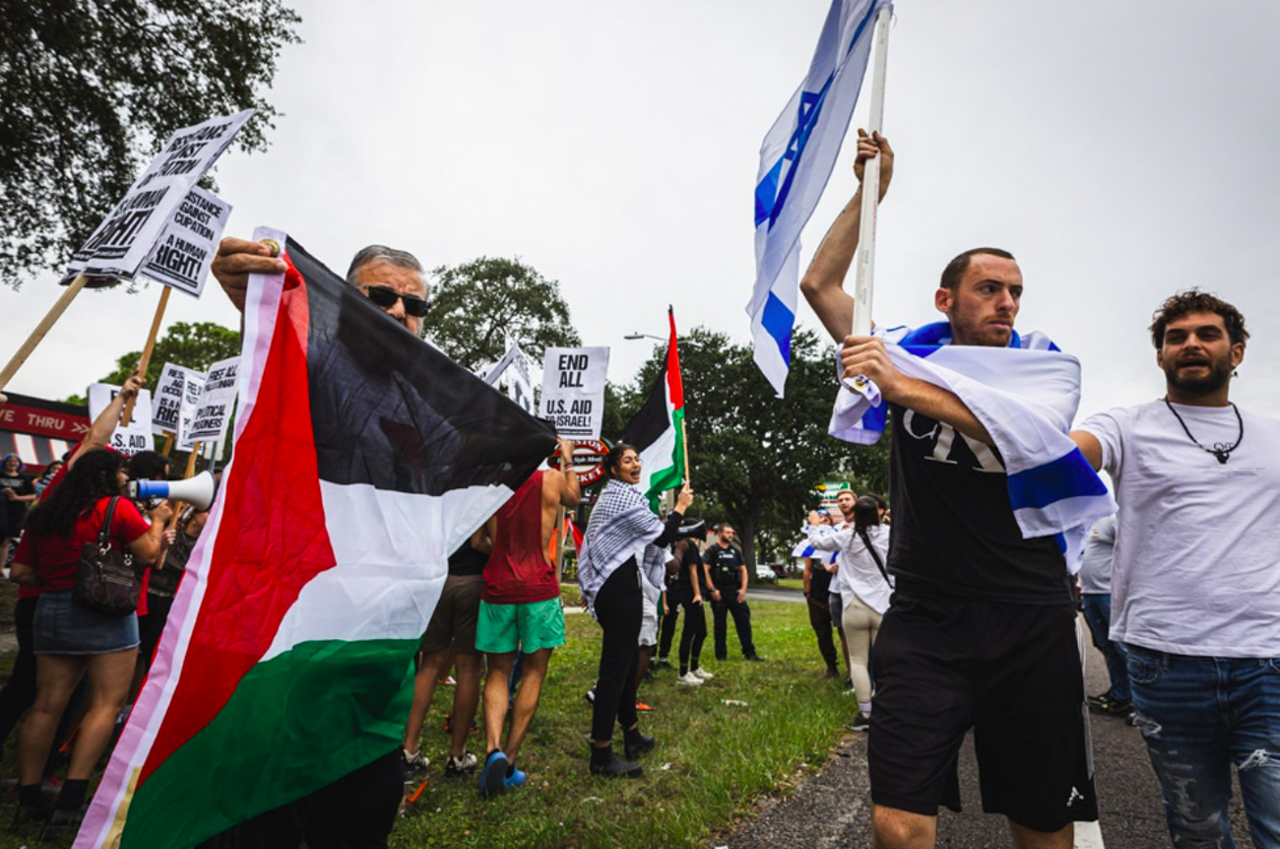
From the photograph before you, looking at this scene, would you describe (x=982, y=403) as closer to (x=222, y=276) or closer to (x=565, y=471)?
(x=222, y=276)

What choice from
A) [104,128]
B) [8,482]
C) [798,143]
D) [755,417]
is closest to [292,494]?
[798,143]

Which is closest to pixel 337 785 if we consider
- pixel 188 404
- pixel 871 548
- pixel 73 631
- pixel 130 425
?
pixel 73 631

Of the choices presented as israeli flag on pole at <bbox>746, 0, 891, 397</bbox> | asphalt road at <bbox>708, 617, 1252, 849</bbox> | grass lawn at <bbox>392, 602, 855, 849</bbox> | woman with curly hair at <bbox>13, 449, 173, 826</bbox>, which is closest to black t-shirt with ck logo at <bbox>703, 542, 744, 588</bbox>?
grass lawn at <bbox>392, 602, 855, 849</bbox>

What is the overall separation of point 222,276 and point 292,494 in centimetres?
62

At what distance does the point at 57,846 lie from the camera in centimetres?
355

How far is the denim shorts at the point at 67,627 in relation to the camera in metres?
3.91

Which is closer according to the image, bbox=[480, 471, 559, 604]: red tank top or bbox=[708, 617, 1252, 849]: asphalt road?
bbox=[708, 617, 1252, 849]: asphalt road

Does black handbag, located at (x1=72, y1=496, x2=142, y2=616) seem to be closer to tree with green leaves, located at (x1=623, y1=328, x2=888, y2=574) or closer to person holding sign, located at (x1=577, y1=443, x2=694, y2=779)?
person holding sign, located at (x1=577, y1=443, x2=694, y2=779)

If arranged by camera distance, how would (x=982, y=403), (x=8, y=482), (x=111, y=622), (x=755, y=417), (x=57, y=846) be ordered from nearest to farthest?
(x=982, y=403), (x=57, y=846), (x=111, y=622), (x=8, y=482), (x=755, y=417)

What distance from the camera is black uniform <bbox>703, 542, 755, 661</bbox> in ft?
33.4

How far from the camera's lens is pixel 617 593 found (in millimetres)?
5121

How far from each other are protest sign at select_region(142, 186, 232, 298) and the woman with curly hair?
168cm

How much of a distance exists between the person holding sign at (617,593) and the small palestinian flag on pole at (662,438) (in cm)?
153

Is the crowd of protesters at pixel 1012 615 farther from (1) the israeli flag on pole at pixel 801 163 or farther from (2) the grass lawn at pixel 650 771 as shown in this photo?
(2) the grass lawn at pixel 650 771
